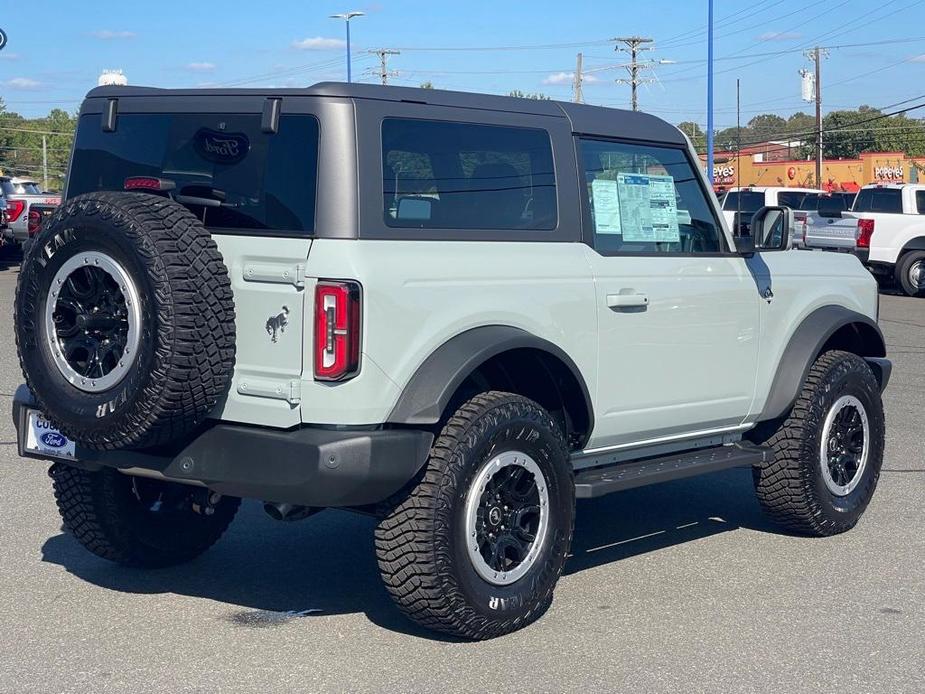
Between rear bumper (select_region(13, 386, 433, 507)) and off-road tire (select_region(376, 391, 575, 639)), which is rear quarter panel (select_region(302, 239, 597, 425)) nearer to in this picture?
rear bumper (select_region(13, 386, 433, 507))

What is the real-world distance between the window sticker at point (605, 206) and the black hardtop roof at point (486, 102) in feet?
0.77

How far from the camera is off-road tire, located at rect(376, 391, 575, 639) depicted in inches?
191

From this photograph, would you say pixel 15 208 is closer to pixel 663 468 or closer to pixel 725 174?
pixel 663 468

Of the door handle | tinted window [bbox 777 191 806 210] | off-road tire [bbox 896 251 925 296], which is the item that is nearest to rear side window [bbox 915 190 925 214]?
off-road tire [bbox 896 251 925 296]

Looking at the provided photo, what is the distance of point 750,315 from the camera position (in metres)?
6.46

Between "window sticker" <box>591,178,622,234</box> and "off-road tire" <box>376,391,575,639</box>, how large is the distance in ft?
3.45

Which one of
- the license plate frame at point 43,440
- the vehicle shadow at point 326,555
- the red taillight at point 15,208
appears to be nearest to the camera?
the license plate frame at point 43,440

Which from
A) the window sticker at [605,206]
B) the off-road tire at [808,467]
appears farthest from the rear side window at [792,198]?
the window sticker at [605,206]

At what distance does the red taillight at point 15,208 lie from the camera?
2600 centimetres

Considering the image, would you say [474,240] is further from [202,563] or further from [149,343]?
[202,563]

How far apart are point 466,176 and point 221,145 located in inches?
38.4

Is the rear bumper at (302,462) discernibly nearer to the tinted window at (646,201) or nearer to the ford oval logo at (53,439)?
the ford oval logo at (53,439)

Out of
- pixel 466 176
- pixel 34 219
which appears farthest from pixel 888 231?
pixel 466 176

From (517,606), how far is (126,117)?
2545 millimetres
